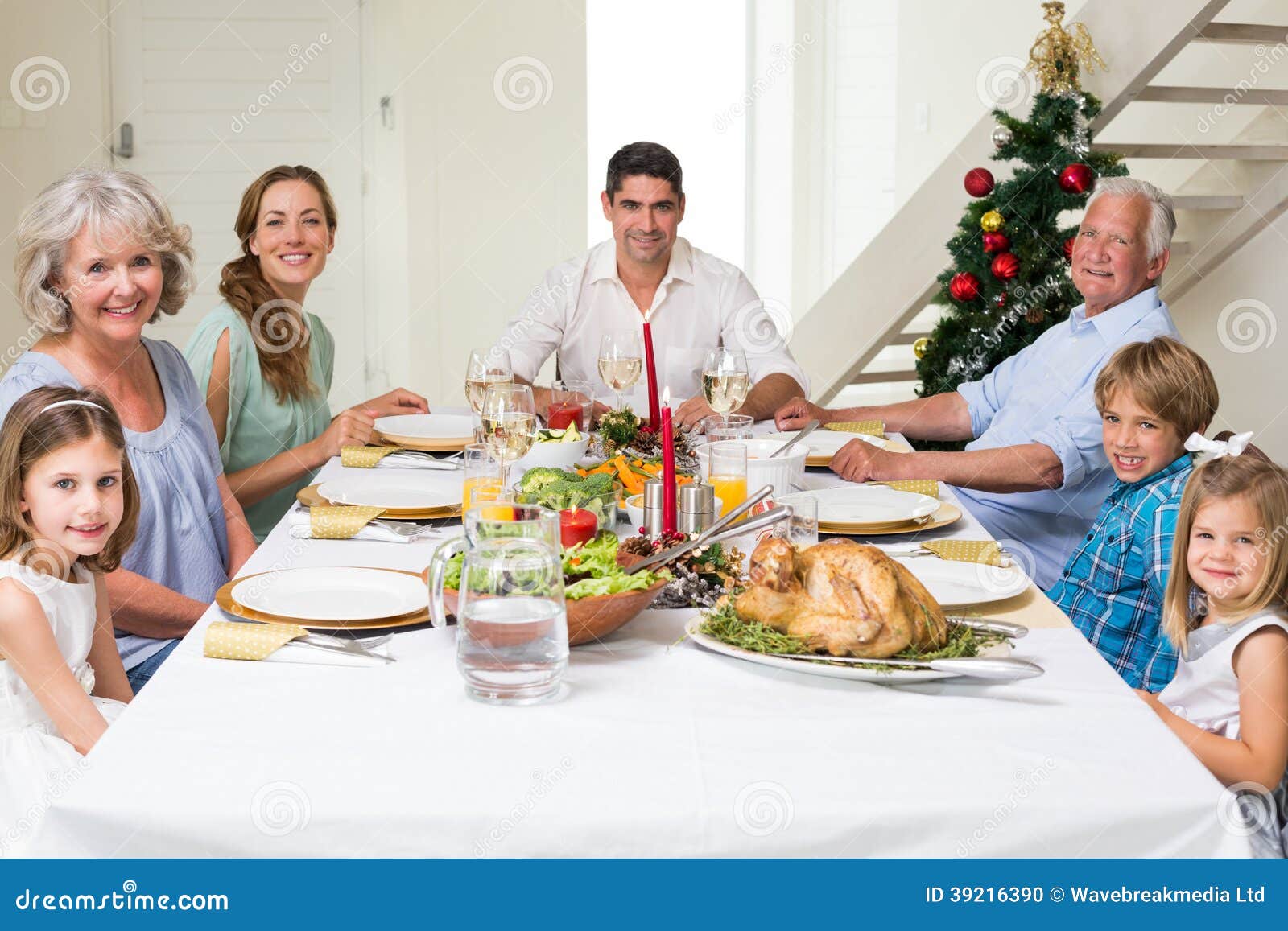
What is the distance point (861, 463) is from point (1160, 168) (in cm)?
306

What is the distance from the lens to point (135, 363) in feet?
6.49

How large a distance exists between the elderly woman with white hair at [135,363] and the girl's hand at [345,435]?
274 mm

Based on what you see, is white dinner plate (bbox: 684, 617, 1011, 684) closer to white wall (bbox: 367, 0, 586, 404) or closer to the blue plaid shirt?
the blue plaid shirt

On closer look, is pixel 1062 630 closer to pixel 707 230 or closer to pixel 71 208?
pixel 71 208

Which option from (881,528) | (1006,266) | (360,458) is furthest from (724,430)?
(1006,266)

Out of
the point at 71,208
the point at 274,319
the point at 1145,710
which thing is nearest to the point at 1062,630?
the point at 1145,710

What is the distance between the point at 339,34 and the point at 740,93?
209 cm

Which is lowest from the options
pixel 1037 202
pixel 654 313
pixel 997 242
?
pixel 654 313

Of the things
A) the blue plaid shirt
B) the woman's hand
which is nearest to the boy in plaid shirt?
the blue plaid shirt

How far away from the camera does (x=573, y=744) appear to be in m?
1.02

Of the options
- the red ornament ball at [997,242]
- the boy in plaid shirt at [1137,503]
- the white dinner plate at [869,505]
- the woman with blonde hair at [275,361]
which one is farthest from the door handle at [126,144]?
the boy in plaid shirt at [1137,503]

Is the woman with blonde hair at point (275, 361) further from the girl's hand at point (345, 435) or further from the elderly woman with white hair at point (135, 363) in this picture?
the elderly woman with white hair at point (135, 363)

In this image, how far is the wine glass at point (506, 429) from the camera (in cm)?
175

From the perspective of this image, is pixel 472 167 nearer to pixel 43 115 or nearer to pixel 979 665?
pixel 43 115
